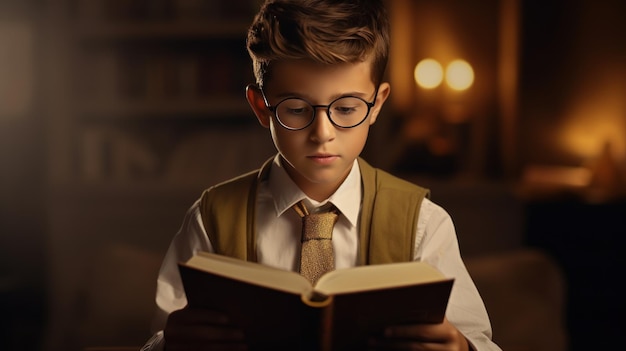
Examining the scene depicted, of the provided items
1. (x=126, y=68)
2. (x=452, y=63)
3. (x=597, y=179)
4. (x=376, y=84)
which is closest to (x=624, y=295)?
(x=597, y=179)

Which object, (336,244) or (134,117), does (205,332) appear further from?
(134,117)

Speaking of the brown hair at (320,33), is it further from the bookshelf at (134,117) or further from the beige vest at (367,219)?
the bookshelf at (134,117)

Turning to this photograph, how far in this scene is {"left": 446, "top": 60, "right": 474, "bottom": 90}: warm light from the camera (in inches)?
124

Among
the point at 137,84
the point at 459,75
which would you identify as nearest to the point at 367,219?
the point at 137,84

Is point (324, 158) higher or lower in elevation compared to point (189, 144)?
higher

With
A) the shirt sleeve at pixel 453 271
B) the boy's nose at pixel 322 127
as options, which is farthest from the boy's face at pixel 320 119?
the shirt sleeve at pixel 453 271

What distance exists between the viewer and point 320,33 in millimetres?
852

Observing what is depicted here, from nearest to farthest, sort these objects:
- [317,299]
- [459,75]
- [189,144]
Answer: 1. [317,299]
2. [189,144]
3. [459,75]

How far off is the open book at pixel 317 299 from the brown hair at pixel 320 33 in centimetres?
23

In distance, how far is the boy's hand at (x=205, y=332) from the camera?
854 mm

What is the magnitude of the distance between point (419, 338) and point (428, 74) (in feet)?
8.21

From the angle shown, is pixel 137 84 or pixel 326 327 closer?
pixel 326 327

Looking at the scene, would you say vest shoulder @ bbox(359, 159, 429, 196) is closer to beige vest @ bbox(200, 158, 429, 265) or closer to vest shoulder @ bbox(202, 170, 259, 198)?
beige vest @ bbox(200, 158, 429, 265)

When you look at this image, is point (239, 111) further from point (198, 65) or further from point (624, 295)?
point (624, 295)
